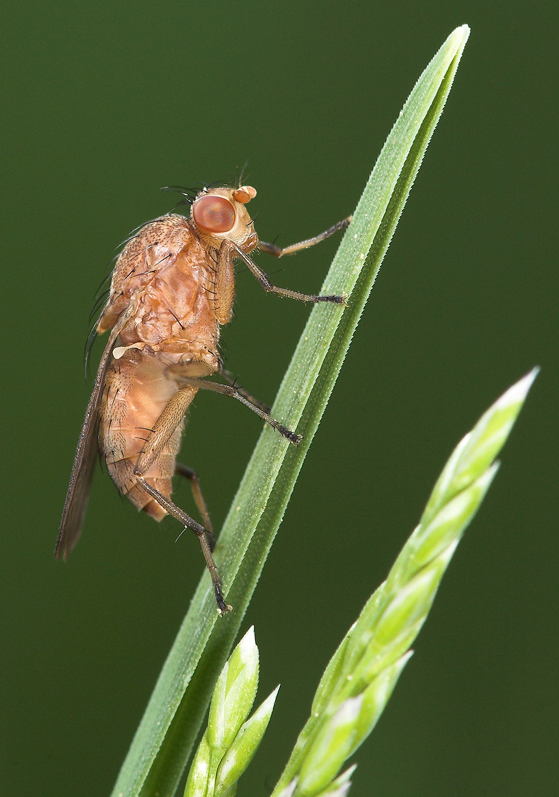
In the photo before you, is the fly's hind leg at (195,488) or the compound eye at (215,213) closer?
the compound eye at (215,213)

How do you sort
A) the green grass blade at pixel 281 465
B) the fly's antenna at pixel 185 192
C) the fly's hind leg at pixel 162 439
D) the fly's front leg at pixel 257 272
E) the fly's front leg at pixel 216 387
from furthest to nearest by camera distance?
the fly's antenna at pixel 185 192, the fly's hind leg at pixel 162 439, the fly's front leg at pixel 257 272, the fly's front leg at pixel 216 387, the green grass blade at pixel 281 465

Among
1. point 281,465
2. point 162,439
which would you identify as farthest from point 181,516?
point 281,465

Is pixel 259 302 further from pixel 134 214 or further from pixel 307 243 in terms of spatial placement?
pixel 307 243

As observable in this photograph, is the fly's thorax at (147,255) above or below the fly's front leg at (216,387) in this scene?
above

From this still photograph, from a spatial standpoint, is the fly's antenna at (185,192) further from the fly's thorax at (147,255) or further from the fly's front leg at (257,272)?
the fly's front leg at (257,272)

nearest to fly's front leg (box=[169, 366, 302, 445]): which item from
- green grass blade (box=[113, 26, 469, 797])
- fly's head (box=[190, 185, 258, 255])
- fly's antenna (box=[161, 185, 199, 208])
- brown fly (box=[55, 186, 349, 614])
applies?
brown fly (box=[55, 186, 349, 614])

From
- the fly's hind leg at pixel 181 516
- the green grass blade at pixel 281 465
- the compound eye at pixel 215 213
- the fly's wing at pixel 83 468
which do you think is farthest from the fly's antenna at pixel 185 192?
the green grass blade at pixel 281 465

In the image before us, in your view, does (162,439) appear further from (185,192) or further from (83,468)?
(185,192)
